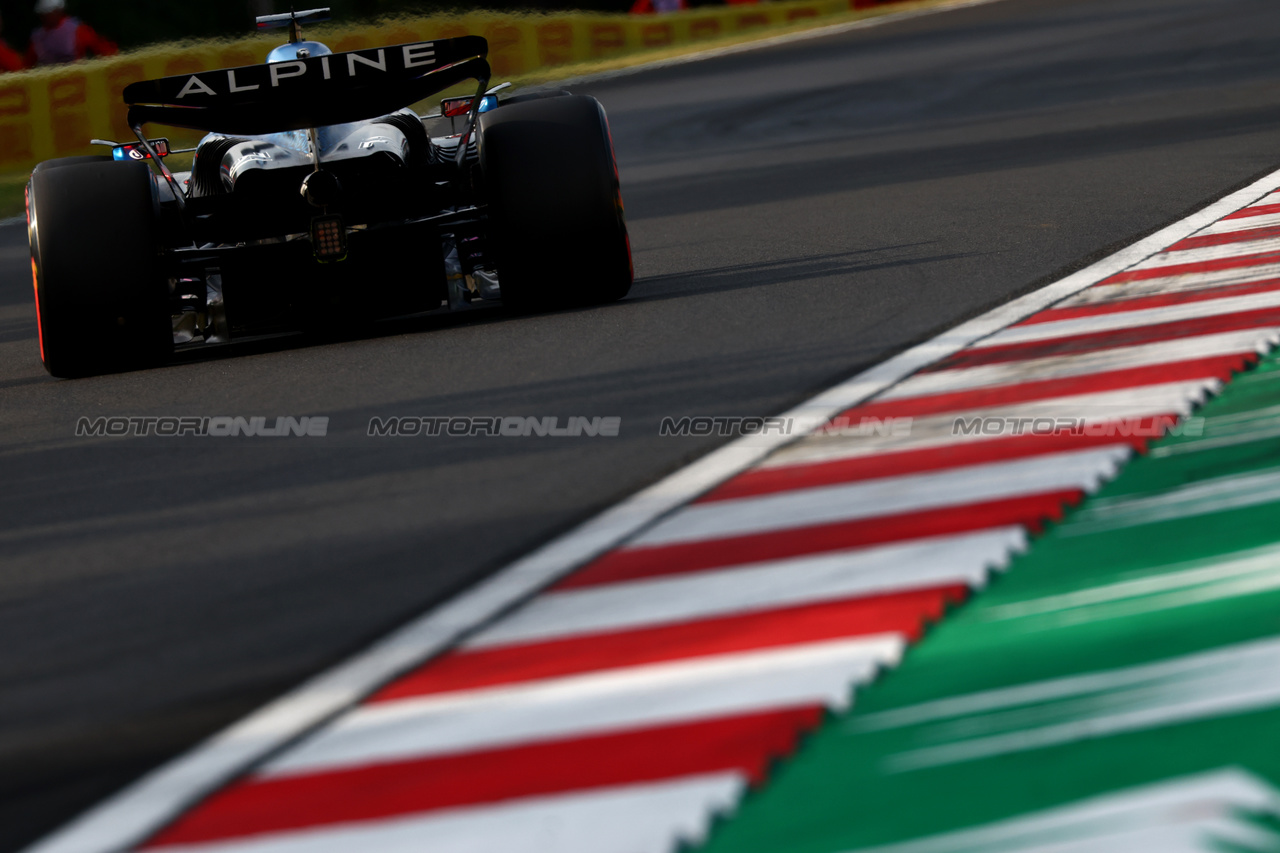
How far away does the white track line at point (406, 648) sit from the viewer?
2.85 meters

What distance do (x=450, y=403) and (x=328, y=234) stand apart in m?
1.68

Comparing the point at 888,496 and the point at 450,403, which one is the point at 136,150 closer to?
the point at 450,403

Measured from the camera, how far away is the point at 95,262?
292 inches

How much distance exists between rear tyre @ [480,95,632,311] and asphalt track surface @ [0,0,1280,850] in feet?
0.78

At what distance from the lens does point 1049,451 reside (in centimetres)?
461

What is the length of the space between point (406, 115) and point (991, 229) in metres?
3.03

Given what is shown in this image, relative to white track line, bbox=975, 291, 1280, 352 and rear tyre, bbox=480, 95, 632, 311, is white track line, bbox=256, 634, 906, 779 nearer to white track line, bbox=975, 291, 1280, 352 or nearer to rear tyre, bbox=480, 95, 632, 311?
white track line, bbox=975, 291, 1280, 352

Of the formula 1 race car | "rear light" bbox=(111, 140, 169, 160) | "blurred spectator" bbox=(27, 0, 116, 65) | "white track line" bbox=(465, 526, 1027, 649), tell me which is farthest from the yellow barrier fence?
"white track line" bbox=(465, 526, 1027, 649)

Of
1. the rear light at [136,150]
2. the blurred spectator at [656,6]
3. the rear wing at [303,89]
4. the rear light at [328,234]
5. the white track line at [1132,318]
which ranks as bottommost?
the white track line at [1132,318]

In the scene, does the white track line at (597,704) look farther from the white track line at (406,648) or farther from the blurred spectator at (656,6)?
the blurred spectator at (656,6)

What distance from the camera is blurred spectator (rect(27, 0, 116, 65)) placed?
2114 centimetres

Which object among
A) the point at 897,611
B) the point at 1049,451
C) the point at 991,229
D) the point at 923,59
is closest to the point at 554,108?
the point at 991,229

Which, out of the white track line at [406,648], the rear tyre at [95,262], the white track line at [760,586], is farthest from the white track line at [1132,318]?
the rear tyre at [95,262]

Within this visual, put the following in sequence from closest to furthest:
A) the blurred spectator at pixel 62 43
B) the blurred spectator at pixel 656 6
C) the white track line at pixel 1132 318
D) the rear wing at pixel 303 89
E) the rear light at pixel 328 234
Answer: the white track line at pixel 1132 318 < the rear wing at pixel 303 89 < the rear light at pixel 328 234 < the blurred spectator at pixel 62 43 < the blurred spectator at pixel 656 6
